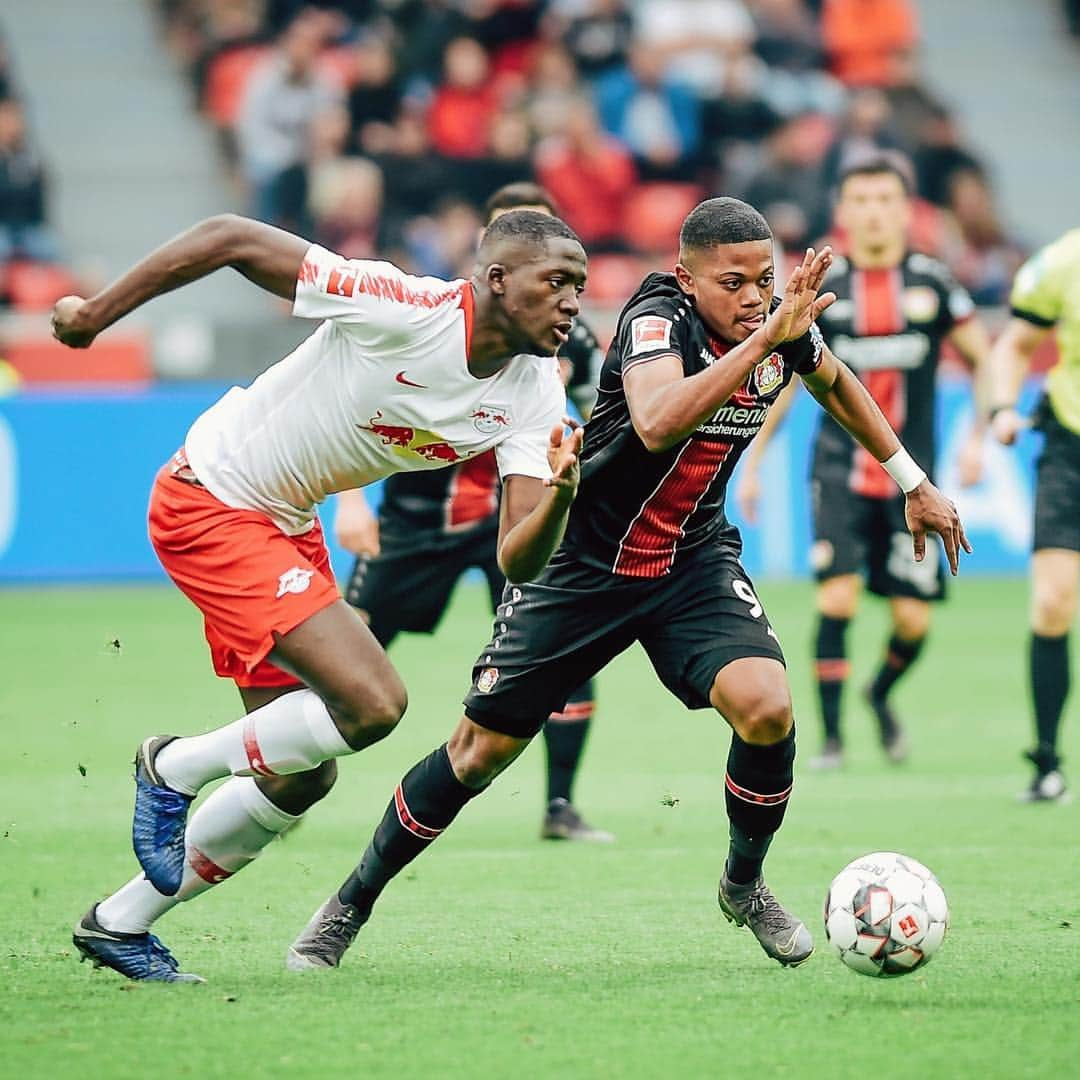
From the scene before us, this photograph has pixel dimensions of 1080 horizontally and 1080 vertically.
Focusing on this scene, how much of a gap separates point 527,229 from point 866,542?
4565 mm

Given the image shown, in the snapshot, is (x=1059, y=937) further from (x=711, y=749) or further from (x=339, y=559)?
(x=339, y=559)

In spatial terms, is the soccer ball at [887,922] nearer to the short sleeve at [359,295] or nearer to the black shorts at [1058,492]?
the short sleeve at [359,295]

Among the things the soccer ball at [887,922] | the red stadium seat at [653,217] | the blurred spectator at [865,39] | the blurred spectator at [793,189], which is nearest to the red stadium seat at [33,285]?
the red stadium seat at [653,217]

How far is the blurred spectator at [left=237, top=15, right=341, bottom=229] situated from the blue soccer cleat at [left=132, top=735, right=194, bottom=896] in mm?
12922

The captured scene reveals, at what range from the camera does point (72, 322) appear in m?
5.15

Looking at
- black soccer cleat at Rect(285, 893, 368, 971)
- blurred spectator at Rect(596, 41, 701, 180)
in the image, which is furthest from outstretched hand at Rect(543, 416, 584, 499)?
blurred spectator at Rect(596, 41, 701, 180)

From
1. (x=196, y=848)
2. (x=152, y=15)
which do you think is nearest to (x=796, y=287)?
(x=196, y=848)

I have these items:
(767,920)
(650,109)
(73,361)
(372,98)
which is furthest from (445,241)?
(767,920)

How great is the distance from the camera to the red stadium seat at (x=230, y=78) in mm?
19422

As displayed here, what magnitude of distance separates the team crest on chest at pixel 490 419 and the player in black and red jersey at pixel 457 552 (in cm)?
215

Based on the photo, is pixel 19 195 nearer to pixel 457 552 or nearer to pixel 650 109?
pixel 650 109

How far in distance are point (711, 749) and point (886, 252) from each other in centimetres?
244

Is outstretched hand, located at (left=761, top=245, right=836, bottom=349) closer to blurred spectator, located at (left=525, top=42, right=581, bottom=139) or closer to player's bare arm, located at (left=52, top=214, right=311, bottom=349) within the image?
player's bare arm, located at (left=52, top=214, right=311, bottom=349)

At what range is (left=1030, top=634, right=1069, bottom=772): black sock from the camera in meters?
8.45
